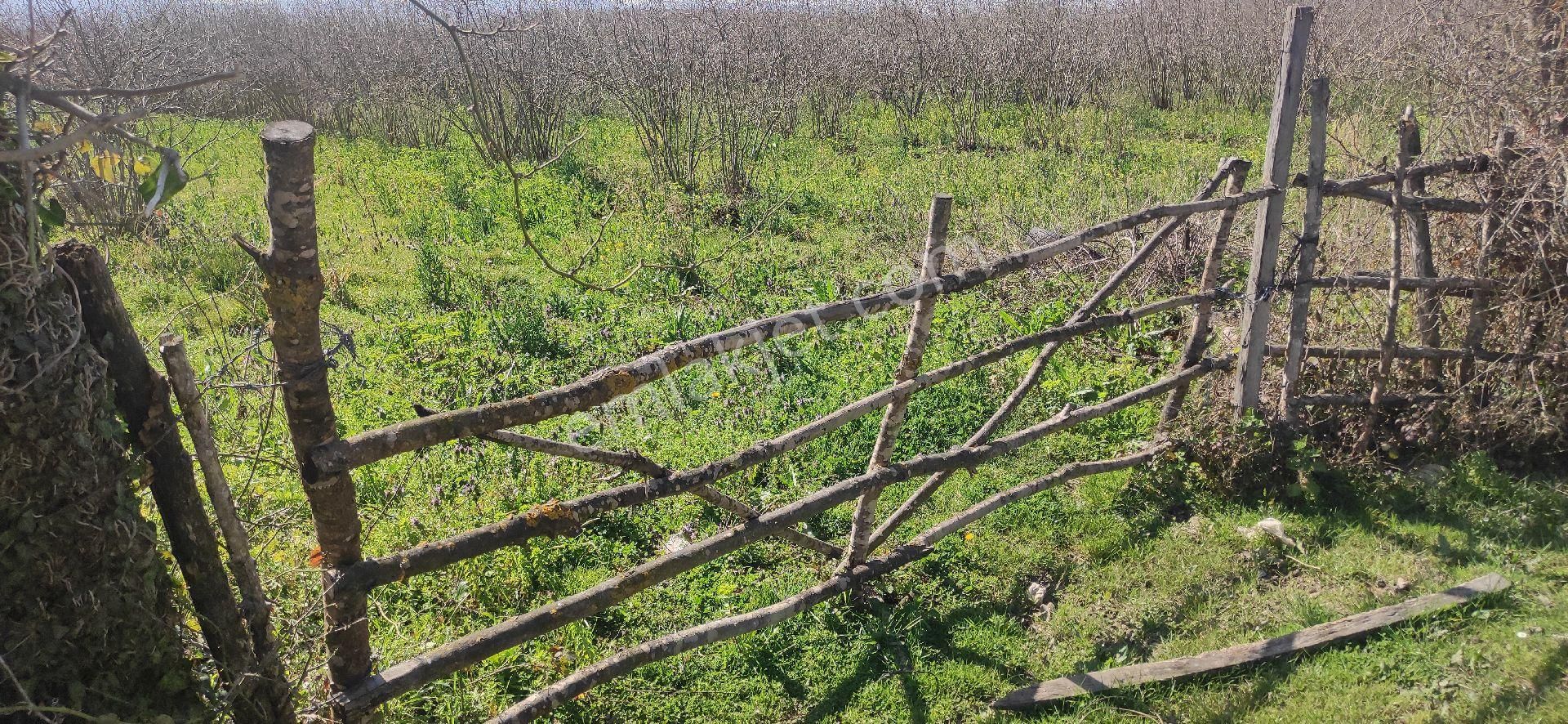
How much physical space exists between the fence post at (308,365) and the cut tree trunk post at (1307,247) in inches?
139

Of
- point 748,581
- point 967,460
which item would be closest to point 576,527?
point 748,581

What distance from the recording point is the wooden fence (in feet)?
6.34

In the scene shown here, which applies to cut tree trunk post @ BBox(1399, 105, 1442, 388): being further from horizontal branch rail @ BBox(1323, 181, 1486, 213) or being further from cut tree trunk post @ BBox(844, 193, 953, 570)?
cut tree trunk post @ BBox(844, 193, 953, 570)

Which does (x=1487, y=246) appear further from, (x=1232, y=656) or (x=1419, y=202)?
(x=1232, y=656)

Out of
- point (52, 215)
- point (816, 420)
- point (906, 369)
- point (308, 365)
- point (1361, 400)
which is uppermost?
point (52, 215)

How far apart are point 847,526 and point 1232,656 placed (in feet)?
5.01

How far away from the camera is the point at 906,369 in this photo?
3.18m

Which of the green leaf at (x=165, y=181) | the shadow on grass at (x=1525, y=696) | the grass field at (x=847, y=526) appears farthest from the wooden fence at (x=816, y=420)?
the shadow on grass at (x=1525, y=696)

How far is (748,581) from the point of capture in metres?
3.52

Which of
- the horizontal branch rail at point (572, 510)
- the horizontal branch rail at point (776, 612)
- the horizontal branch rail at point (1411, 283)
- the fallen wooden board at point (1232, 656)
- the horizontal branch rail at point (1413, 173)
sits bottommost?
the fallen wooden board at point (1232, 656)

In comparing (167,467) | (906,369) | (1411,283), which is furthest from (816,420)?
(1411,283)

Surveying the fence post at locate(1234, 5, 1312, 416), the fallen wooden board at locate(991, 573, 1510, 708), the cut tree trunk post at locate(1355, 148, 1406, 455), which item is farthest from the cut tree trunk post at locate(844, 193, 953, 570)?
the cut tree trunk post at locate(1355, 148, 1406, 455)

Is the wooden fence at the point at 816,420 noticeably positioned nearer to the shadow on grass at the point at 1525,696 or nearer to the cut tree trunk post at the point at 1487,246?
the cut tree trunk post at the point at 1487,246

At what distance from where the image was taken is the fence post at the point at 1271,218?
3547 mm
